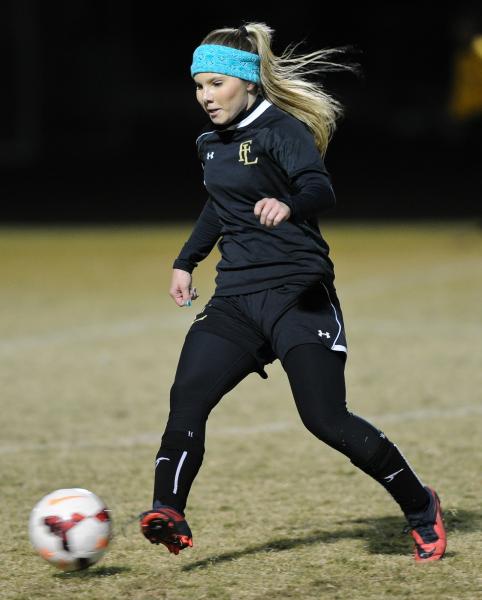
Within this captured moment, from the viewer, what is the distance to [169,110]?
35219 millimetres

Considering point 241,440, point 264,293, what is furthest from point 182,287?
point 241,440

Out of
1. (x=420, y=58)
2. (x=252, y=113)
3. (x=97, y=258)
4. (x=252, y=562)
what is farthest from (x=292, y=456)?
(x=420, y=58)

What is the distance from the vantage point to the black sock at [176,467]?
431 centimetres

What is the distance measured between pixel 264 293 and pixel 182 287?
1.44 feet

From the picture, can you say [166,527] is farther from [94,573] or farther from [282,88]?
[282,88]

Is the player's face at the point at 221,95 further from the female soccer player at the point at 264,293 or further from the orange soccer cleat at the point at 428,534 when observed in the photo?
the orange soccer cleat at the point at 428,534

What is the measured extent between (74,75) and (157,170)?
2.60m

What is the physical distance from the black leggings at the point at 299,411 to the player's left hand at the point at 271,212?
1.77 ft

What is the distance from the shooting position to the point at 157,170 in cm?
2748

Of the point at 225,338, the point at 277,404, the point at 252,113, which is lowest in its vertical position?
the point at 277,404

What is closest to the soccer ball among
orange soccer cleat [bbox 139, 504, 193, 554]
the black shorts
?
orange soccer cleat [bbox 139, 504, 193, 554]

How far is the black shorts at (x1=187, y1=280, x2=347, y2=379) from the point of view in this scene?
173 inches

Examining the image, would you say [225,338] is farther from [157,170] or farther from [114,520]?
[157,170]

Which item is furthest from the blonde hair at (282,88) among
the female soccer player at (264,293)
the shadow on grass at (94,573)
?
the shadow on grass at (94,573)
